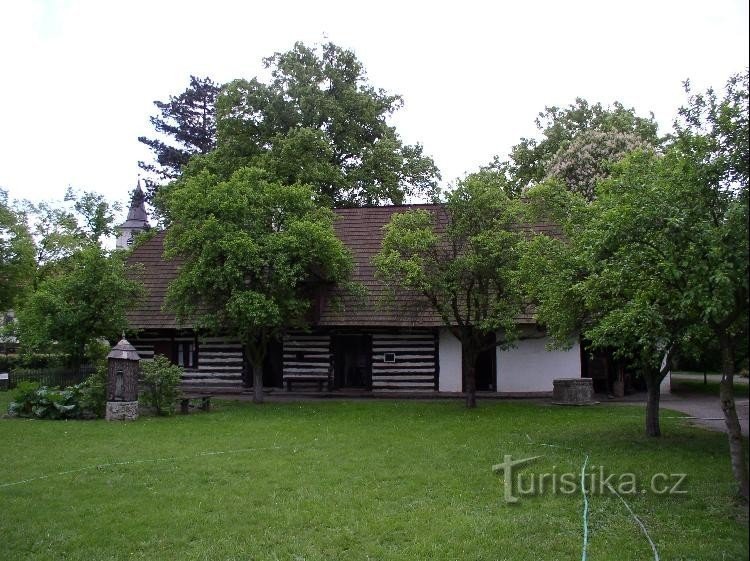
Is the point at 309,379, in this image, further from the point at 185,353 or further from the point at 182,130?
the point at 182,130

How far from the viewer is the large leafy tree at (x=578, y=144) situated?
92.9ft

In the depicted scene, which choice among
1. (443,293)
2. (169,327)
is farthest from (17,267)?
(443,293)

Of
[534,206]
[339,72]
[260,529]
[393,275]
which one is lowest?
[260,529]

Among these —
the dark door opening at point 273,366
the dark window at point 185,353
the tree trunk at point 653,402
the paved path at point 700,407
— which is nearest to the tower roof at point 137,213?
the dark window at point 185,353

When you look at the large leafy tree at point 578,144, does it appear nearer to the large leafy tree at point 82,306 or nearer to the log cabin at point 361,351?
the log cabin at point 361,351

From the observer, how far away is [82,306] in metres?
20.0

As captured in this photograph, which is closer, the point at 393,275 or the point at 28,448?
the point at 28,448

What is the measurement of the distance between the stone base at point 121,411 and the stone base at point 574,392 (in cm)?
1100

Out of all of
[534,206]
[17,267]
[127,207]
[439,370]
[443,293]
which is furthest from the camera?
[127,207]

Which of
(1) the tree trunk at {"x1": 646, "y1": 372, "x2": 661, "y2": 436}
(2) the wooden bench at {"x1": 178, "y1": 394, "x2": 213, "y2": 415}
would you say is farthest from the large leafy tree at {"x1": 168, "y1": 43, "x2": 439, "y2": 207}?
(1) the tree trunk at {"x1": 646, "y1": 372, "x2": 661, "y2": 436}

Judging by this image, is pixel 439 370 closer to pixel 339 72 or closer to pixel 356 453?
pixel 356 453

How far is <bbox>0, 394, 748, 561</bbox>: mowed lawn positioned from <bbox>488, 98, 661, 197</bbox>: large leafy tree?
14.6 m

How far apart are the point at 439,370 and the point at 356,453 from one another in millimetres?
11172

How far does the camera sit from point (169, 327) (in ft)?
73.9
